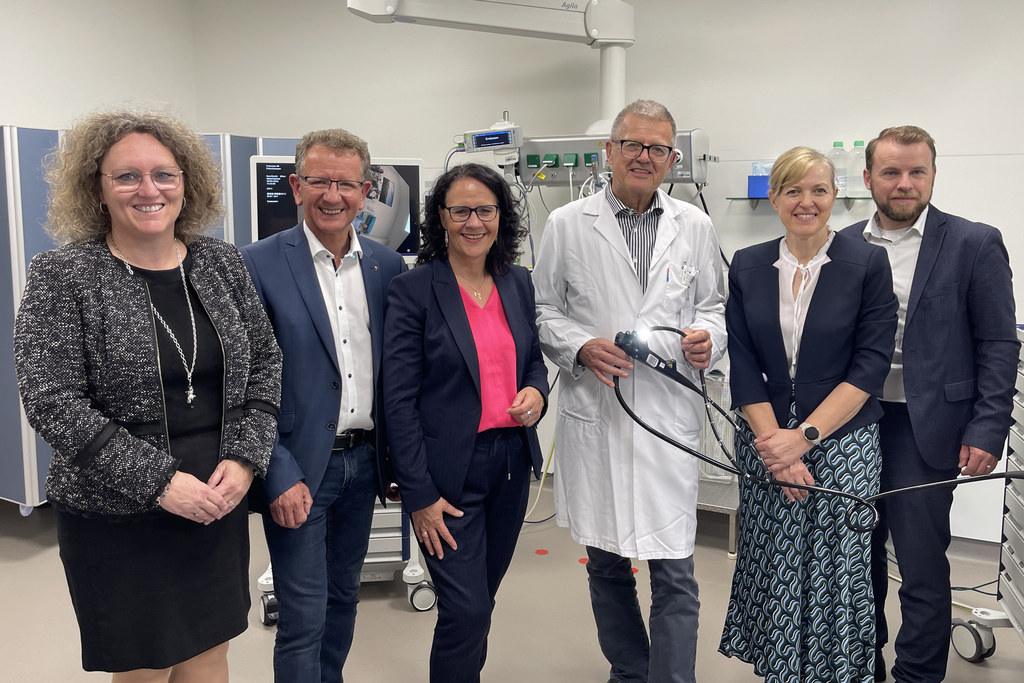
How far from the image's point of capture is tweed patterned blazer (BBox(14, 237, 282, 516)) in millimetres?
1269

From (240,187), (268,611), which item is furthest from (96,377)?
(240,187)

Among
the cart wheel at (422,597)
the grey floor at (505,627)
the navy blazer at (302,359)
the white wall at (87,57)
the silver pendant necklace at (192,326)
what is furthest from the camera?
the white wall at (87,57)

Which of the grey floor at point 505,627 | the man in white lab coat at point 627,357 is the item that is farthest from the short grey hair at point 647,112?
the grey floor at point 505,627

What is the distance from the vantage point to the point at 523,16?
3398mm

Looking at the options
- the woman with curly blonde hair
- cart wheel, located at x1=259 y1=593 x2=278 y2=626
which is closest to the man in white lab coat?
the woman with curly blonde hair

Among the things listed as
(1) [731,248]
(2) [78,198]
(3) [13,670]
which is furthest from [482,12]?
(3) [13,670]

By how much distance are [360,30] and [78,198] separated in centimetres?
332

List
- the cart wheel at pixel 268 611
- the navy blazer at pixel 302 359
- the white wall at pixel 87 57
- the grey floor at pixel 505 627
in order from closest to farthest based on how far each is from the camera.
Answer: the navy blazer at pixel 302 359 < the grey floor at pixel 505 627 < the cart wheel at pixel 268 611 < the white wall at pixel 87 57

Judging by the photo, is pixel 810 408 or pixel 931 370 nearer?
pixel 810 408

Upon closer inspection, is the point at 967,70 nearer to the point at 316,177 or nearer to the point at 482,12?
the point at 482,12

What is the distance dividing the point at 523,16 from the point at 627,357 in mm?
2144

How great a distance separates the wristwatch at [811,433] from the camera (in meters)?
1.76

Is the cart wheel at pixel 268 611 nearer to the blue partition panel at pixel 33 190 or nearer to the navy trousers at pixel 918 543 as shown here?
the blue partition panel at pixel 33 190

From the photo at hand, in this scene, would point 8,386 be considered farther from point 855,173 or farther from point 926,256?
point 855,173
